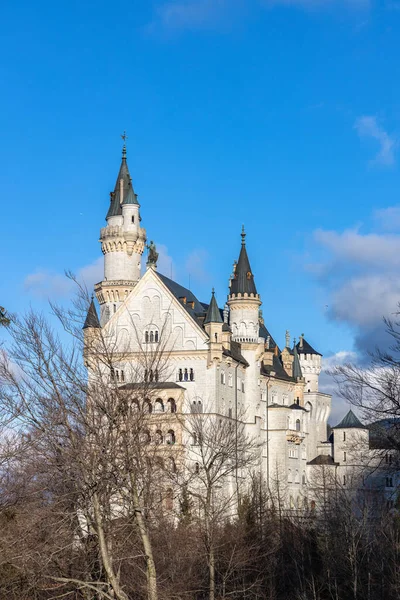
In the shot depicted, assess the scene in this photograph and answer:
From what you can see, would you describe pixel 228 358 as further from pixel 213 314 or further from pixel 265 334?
pixel 265 334

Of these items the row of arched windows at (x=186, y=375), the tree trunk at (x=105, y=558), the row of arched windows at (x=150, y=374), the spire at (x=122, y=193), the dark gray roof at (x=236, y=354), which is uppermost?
the spire at (x=122, y=193)

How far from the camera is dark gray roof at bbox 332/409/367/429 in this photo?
420 ft

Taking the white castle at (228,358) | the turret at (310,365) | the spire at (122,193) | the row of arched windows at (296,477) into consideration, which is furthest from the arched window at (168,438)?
the turret at (310,365)

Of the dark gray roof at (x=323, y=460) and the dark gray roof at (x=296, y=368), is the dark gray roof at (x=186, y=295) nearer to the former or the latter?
the dark gray roof at (x=296, y=368)

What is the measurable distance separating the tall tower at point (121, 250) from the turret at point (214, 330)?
1199 cm

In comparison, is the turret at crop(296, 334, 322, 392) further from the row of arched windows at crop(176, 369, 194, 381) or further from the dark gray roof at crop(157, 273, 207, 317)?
the row of arched windows at crop(176, 369, 194, 381)

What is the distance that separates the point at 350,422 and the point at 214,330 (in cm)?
3798

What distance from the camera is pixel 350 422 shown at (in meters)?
129

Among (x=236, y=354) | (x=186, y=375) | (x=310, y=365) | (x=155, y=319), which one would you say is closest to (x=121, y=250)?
(x=155, y=319)

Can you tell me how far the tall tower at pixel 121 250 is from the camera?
10769 centimetres

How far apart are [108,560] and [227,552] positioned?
133 ft

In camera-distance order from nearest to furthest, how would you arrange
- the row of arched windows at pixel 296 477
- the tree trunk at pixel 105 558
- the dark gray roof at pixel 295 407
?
the tree trunk at pixel 105 558 → the row of arched windows at pixel 296 477 → the dark gray roof at pixel 295 407

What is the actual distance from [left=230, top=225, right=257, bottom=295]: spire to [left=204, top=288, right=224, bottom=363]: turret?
37.0 feet

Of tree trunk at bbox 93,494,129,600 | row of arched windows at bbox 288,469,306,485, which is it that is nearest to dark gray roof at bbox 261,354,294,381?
row of arched windows at bbox 288,469,306,485
